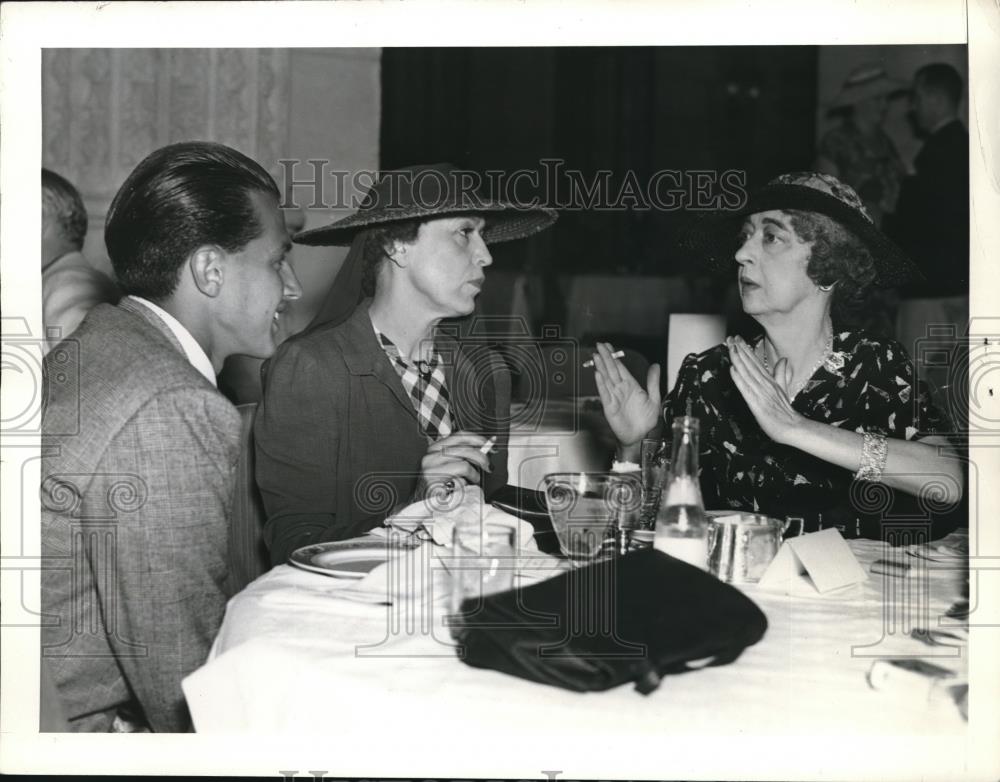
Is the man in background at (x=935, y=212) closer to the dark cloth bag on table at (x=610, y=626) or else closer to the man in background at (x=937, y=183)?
the man in background at (x=937, y=183)

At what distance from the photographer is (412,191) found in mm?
2033

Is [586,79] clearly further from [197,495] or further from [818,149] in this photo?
[197,495]

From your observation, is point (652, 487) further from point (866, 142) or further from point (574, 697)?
point (866, 142)

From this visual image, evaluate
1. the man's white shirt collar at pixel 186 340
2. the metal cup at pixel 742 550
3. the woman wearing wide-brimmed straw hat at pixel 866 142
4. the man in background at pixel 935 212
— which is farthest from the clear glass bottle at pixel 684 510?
the woman wearing wide-brimmed straw hat at pixel 866 142

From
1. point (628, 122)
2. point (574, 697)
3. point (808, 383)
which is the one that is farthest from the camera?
point (628, 122)

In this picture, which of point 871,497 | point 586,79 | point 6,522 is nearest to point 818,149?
point 586,79

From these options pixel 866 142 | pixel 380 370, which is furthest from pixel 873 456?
pixel 866 142

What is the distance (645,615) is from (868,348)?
1.20 metres

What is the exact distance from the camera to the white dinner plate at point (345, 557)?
4.19ft

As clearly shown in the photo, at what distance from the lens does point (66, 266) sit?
2.62 meters

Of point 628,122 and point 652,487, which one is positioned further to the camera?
point 628,122

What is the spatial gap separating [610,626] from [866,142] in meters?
5.70

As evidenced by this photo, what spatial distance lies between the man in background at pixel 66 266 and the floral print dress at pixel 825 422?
1.38 meters

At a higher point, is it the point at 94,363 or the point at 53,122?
the point at 53,122
